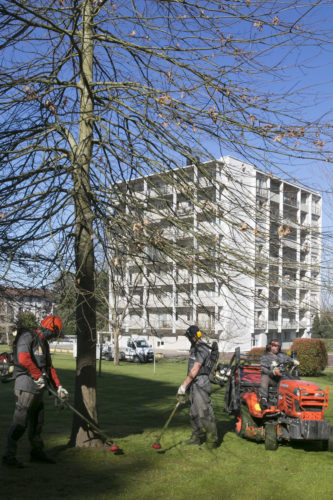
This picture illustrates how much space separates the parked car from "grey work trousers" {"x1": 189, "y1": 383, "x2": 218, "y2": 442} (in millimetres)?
26796

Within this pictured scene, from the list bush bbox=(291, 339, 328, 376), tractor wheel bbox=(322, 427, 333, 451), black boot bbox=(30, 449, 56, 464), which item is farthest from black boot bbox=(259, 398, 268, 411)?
bush bbox=(291, 339, 328, 376)

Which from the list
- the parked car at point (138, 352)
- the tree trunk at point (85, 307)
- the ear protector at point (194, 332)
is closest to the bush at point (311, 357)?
the parked car at point (138, 352)

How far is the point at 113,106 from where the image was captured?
24.4 feet

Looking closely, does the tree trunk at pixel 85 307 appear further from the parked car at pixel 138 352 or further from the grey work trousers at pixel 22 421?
the parked car at pixel 138 352

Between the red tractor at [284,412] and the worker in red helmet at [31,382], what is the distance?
3.03 meters

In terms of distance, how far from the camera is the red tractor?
764cm

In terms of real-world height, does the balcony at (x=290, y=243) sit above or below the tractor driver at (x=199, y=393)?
above

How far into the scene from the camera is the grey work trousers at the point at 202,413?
26.0 feet

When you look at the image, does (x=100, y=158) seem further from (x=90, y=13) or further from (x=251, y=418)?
(x=251, y=418)

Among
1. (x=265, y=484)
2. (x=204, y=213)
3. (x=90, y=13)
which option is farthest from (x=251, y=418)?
(x=90, y=13)

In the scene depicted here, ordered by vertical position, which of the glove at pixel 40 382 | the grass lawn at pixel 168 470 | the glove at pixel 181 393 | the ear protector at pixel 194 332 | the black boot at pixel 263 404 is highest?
the ear protector at pixel 194 332

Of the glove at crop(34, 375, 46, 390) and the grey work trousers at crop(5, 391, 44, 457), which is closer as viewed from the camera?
the grey work trousers at crop(5, 391, 44, 457)

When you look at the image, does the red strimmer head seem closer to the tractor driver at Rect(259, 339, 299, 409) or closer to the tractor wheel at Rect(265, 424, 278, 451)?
the tractor wheel at Rect(265, 424, 278, 451)

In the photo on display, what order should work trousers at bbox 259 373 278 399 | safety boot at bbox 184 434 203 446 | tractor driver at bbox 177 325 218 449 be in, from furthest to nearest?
work trousers at bbox 259 373 278 399
safety boot at bbox 184 434 203 446
tractor driver at bbox 177 325 218 449
